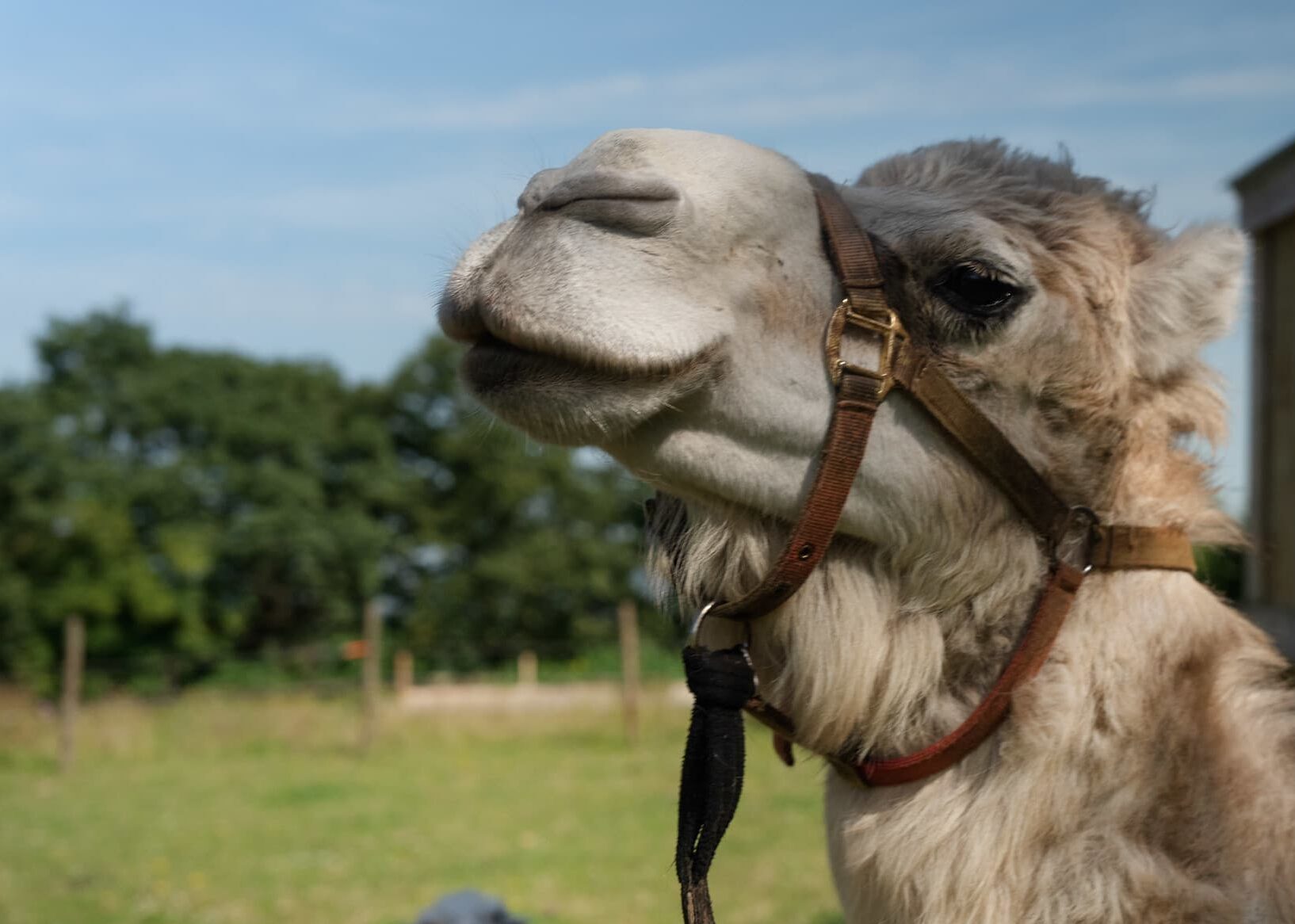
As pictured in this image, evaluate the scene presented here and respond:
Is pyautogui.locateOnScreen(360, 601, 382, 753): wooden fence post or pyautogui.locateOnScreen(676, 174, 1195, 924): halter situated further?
pyautogui.locateOnScreen(360, 601, 382, 753): wooden fence post

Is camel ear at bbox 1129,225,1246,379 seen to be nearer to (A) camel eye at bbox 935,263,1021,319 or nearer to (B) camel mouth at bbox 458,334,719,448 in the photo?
(A) camel eye at bbox 935,263,1021,319

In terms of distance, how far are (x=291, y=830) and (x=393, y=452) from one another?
28.6m

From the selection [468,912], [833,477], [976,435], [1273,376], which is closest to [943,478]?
[976,435]

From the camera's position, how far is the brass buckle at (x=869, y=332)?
167 cm

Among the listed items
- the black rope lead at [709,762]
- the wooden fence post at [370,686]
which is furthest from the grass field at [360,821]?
the black rope lead at [709,762]

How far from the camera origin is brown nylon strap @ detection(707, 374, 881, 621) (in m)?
1.65

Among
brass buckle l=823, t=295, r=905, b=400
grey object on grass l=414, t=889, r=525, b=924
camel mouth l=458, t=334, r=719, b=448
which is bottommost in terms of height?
grey object on grass l=414, t=889, r=525, b=924

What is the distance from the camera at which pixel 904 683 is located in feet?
5.76

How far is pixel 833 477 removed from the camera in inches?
64.9

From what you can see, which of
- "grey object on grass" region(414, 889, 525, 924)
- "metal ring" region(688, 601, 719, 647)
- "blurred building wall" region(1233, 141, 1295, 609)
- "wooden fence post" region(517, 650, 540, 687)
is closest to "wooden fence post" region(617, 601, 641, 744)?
"wooden fence post" region(517, 650, 540, 687)

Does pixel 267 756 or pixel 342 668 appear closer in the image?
pixel 267 756

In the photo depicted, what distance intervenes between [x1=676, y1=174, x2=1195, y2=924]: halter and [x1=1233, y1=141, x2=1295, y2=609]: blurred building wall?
4064 millimetres

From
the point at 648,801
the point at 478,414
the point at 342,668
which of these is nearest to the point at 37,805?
the point at 648,801

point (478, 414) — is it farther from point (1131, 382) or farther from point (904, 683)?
point (1131, 382)
